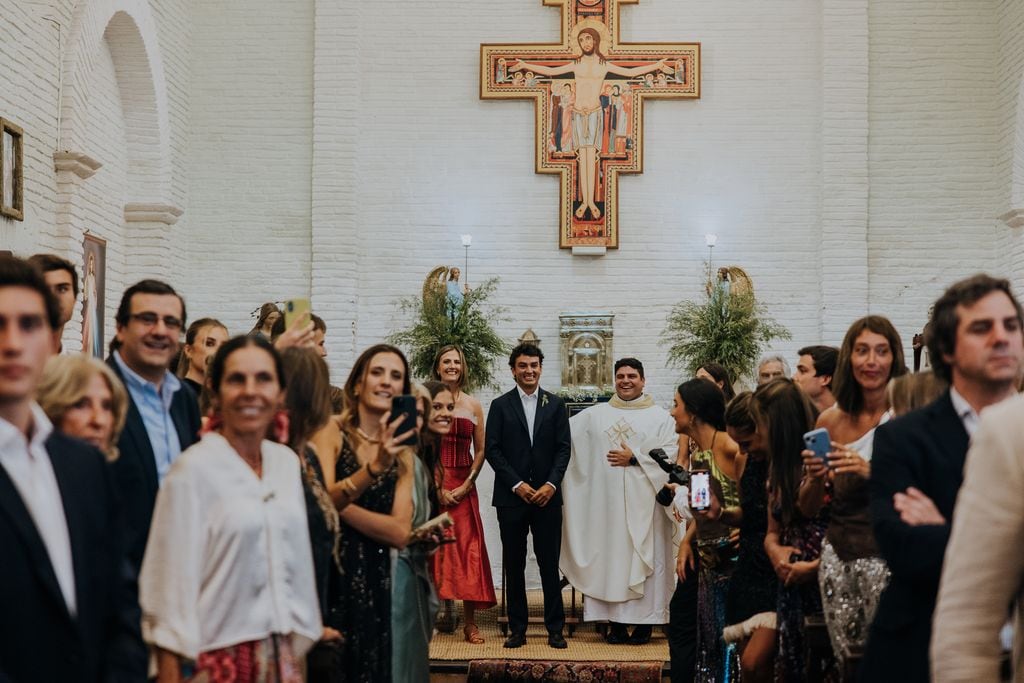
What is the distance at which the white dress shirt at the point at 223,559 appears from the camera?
10.3ft

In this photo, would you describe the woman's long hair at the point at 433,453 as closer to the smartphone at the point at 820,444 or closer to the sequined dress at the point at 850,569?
the sequined dress at the point at 850,569

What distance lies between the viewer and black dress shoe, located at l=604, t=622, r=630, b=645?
8953 millimetres

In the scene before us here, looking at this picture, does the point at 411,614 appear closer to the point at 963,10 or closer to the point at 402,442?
the point at 402,442

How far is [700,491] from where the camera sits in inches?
207

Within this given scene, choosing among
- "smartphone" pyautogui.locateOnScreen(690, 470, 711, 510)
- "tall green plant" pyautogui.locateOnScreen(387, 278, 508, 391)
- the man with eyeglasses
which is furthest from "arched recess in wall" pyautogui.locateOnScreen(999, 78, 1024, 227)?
the man with eyeglasses

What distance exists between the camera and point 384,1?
40.4 ft

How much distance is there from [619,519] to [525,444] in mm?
872

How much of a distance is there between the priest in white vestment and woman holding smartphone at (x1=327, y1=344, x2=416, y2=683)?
4186 mm

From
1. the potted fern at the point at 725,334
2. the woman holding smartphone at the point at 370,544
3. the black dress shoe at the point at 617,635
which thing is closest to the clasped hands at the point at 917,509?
the woman holding smartphone at the point at 370,544

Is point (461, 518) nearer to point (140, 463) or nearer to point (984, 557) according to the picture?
point (140, 463)

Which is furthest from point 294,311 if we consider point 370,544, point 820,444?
point 820,444

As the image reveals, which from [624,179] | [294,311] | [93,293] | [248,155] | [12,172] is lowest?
[294,311]

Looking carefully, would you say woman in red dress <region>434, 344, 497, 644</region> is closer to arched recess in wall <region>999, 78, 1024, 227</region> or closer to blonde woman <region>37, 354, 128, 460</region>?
arched recess in wall <region>999, 78, 1024, 227</region>

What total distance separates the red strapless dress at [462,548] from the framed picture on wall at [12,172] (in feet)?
10.4
